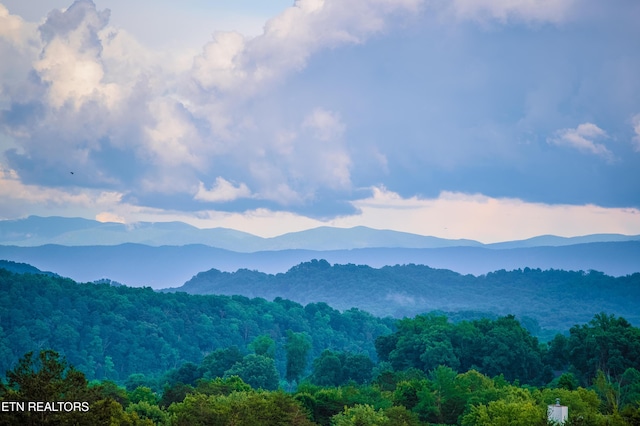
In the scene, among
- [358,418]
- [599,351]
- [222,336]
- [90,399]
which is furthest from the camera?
[222,336]

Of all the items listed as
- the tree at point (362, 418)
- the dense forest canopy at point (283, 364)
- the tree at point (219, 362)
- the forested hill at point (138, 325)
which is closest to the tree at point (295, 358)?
the dense forest canopy at point (283, 364)

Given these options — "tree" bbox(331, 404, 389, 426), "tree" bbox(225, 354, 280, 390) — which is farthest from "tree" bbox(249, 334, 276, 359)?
"tree" bbox(331, 404, 389, 426)

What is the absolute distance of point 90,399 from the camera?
138 ft

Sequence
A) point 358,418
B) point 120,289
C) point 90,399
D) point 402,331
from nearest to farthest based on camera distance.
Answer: point 90,399 < point 358,418 < point 402,331 < point 120,289

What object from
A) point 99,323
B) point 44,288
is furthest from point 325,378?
point 44,288

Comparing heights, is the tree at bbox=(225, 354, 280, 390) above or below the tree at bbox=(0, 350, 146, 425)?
below

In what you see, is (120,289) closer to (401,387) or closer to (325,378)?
(325,378)

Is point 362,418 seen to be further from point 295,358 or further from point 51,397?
point 295,358

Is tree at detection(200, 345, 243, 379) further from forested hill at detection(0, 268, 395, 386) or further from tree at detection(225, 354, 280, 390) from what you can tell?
forested hill at detection(0, 268, 395, 386)

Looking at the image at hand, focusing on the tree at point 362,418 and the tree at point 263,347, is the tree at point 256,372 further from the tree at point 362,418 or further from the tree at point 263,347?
the tree at point 362,418

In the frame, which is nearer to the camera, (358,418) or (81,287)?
(358,418)

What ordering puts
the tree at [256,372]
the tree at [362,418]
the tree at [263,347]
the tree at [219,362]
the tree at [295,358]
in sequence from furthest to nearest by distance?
the tree at [263,347], the tree at [295,358], the tree at [219,362], the tree at [256,372], the tree at [362,418]

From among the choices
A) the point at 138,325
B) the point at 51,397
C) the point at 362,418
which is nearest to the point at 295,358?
the point at 138,325

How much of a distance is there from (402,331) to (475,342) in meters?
11.2
